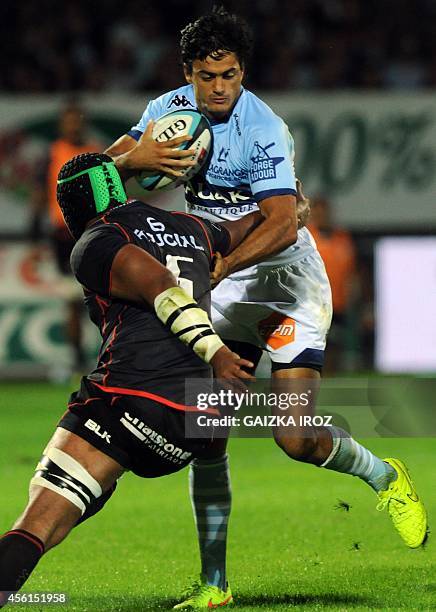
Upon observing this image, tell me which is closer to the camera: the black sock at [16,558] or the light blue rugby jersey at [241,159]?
the black sock at [16,558]

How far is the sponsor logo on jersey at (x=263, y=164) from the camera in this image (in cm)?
539

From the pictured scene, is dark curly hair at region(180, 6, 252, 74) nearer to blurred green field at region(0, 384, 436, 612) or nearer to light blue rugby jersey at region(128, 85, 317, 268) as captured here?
light blue rugby jersey at region(128, 85, 317, 268)

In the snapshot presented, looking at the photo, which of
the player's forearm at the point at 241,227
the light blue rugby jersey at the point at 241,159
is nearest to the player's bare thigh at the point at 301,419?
the light blue rugby jersey at the point at 241,159

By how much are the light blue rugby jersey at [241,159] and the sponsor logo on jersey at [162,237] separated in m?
0.92

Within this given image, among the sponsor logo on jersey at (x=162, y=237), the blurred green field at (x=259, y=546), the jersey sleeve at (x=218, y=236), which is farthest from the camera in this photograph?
the blurred green field at (x=259, y=546)

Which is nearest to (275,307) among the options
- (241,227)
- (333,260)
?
(241,227)

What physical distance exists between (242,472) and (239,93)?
376cm

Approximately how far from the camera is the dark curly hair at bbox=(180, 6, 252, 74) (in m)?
5.48

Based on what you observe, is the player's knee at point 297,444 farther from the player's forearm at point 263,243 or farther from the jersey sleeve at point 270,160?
the jersey sleeve at point 270,160

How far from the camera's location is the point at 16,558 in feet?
13.4

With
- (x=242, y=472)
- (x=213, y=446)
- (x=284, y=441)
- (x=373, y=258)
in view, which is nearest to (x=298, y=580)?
(x=284, y=441)

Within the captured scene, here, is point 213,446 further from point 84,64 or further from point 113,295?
point 84,64

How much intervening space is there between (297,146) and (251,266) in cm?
1012

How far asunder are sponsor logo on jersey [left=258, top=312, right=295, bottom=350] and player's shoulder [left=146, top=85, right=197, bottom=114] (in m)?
1.04
